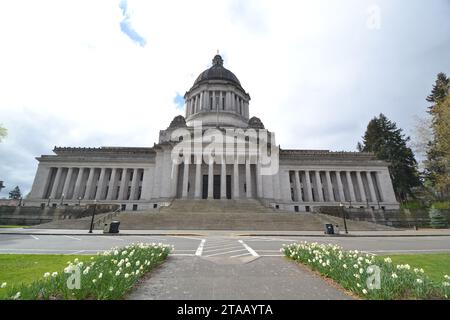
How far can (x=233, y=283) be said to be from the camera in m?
5.57

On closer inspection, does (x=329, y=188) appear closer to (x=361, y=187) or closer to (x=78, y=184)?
(x=361, y=187)

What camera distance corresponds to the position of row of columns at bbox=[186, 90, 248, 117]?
193 ft

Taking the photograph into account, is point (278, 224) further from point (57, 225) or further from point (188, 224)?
point (57, 225)

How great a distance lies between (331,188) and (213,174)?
27.1 metres

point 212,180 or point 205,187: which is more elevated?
point 212,180

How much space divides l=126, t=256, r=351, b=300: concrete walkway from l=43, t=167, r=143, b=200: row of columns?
150 ft

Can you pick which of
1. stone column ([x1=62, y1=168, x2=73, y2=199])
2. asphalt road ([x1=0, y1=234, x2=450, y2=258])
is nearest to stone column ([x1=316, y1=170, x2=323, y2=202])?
asphalt road ([x1=0, y1=234, x2=450, y2=258])

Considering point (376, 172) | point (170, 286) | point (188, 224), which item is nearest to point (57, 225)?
point (188, 224)

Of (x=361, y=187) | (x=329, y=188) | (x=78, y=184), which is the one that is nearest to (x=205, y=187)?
(x=78, y=184)

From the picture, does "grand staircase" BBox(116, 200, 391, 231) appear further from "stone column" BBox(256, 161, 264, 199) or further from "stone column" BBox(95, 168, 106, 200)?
"stone column" BBox(95, 168, 106, 200)

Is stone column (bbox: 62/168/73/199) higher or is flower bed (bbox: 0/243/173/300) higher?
stone column (bbox: 62/168/73/199)

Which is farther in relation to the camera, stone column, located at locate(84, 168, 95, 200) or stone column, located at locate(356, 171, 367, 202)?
stone column, located at locate(356, 171, 367, 202)

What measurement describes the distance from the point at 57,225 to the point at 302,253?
29582mm
